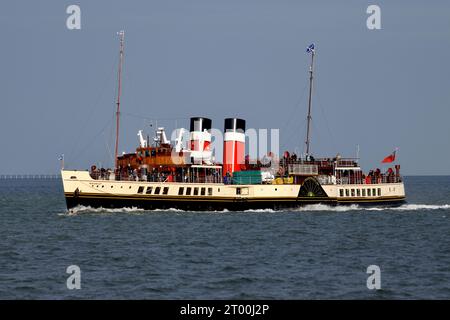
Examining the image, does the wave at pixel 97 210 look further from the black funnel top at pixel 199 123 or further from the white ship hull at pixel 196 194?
the black funnel top at pixel 199 123

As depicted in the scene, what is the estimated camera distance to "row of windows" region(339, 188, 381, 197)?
78188 millimetres

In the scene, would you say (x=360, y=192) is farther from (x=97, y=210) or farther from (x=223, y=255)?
(x=223, y=255)

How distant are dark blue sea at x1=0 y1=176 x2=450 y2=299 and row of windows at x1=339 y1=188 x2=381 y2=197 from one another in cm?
387

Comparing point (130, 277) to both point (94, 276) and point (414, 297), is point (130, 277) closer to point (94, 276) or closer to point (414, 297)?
point (94, 276)

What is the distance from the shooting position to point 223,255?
4781cm

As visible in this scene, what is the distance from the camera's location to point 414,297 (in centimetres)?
3591

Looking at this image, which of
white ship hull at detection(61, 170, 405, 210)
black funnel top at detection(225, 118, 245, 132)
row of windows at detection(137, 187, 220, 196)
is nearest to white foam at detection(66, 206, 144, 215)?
white ship hull at detection(61, 170, 405, 210)

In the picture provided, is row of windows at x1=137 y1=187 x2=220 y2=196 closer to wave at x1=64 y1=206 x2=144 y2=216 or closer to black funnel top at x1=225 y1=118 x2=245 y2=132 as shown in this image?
wave at x1=64 y1=206 x2=144 y2=216

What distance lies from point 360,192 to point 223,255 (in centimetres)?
3418

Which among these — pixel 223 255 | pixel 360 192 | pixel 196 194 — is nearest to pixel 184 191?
pixel 196 194
